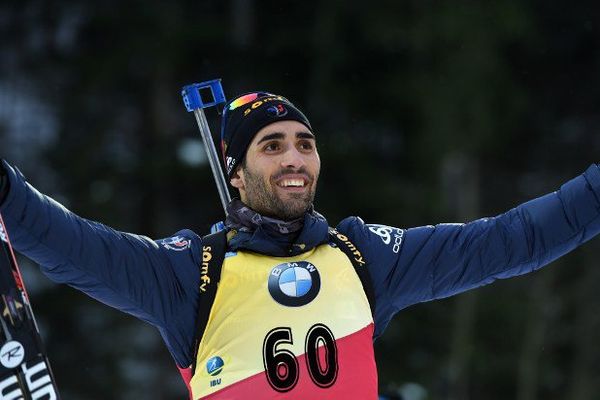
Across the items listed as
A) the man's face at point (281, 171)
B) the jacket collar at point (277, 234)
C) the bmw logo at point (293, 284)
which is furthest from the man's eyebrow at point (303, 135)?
the bmw logo at point (293, 284)

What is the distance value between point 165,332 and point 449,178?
12400 millimetres

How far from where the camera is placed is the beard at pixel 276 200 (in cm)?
410

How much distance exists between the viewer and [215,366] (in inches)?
154

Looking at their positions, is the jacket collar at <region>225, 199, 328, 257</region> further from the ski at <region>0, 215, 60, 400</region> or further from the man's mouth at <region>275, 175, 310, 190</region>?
the ski at <region>0, 215, 60, 400</region>

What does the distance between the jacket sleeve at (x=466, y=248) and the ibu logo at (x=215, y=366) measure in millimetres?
544

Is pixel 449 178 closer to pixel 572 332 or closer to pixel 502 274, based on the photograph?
pixel 572 332

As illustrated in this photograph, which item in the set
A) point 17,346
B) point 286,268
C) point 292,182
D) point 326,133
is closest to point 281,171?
point 292,182

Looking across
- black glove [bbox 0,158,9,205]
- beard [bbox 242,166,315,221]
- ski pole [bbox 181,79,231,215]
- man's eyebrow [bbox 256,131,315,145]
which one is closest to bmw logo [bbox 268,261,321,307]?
beard [bbox 242,166,315,221]

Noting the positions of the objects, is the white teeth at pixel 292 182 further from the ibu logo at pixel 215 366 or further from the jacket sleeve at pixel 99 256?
the ibu logo at pixel 215 366

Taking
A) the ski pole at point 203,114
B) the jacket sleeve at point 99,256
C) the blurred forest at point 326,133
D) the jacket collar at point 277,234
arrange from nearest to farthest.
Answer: the jacket sleeve at point 99,256, the jacket collar at point 277,234, the ski pole at point 203,114, the blurred forest at point 326,133

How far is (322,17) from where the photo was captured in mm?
15070

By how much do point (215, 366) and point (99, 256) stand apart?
0.48m

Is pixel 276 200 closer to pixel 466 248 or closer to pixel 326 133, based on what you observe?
pixel 466 248

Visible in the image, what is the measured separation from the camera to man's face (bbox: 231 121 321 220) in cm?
411
